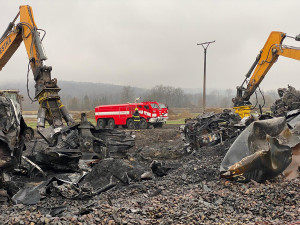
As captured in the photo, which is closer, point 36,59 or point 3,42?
point 36,59

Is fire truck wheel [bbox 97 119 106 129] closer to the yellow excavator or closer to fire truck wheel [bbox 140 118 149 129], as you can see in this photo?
fire truck wheel [bbox 140 118 149 129]

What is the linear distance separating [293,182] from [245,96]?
10.2 metres

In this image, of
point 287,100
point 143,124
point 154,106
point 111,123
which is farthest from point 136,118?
point 287,100

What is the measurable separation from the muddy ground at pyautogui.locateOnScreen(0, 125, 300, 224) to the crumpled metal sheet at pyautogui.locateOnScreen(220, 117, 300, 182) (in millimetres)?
166

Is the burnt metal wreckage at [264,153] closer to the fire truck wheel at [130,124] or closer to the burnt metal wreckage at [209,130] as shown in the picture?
the burnt metal wreckage at [209,130]

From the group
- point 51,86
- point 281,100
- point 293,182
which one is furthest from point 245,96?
point 293,182

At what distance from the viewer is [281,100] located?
12.8 metres

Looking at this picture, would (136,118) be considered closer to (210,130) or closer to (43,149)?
(210,130)

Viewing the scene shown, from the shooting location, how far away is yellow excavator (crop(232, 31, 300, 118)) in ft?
41.8

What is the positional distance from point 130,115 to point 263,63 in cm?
1186

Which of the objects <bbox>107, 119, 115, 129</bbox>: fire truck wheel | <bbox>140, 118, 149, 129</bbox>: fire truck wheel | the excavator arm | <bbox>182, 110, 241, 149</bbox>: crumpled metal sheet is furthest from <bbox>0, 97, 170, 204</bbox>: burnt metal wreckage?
<bbox>107, 119, 115, 129</bbox>: fire truck wheel

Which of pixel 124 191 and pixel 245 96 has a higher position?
pixel 245 96

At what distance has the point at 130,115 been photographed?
2353 cm

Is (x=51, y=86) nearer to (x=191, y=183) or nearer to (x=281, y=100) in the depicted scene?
(x=191, y=183)
